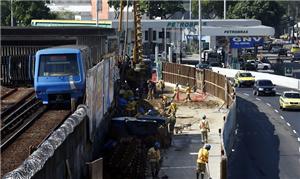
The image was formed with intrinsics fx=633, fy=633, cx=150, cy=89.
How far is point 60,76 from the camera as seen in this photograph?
26.5 meters

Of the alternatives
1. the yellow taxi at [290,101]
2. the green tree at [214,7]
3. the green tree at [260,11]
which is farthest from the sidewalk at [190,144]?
the green tree at [214,7]

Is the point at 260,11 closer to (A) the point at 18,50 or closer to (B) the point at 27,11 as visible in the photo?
(B) the point at 27,11

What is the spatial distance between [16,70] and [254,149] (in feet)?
45.4

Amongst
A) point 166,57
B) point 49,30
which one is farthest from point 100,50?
point 166,57

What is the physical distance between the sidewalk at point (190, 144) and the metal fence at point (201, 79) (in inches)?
56.7

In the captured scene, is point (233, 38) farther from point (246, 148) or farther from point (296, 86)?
point (246, 148)

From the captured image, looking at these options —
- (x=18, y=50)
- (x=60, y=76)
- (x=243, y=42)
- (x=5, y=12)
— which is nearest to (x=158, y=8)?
Result: (x=5, y=12)

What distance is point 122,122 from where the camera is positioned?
1108 inches

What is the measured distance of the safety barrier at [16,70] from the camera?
114 ft

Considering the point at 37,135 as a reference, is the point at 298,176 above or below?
below

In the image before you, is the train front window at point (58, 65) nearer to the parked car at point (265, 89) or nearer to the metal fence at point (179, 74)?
the parked car at point (265, 89)

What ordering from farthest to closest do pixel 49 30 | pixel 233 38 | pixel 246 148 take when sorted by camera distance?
pixel 233 38 → pixel 49 30 → pixel 246 148

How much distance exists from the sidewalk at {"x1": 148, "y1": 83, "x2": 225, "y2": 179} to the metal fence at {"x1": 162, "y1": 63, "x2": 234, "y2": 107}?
1.44m

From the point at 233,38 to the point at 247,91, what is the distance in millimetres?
28015
